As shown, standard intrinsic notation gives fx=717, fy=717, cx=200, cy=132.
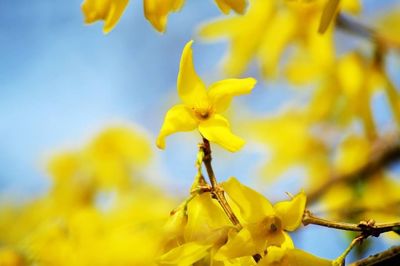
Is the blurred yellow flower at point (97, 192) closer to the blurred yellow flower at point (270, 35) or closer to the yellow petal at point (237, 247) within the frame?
the blurred yellow flower at point (270, 35)

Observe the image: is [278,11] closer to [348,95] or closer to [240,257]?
[348,95]

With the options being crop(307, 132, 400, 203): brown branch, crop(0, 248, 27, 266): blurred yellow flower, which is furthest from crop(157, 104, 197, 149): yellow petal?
crop(307, 132, 400, 203): brown branch

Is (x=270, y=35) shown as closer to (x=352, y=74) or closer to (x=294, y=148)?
(x=352, y=74)

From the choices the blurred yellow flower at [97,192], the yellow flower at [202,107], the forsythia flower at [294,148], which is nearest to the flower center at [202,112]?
the yellow flower at [202,107]

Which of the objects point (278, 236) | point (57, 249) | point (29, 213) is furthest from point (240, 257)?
point (29, 213)

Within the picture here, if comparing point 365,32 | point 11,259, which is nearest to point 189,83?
point 11,259

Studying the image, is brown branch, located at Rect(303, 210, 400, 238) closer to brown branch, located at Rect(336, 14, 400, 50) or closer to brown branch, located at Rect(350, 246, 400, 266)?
brown branch, located at Rect(350, 246, 400, 266)
